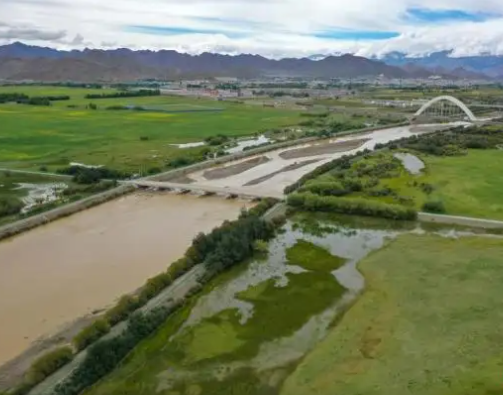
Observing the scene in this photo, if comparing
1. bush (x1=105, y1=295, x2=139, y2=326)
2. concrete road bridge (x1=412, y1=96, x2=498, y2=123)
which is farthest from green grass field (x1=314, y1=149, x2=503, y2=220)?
concrete road bridge (x1=412, y1=96, x2=498, y2=123)

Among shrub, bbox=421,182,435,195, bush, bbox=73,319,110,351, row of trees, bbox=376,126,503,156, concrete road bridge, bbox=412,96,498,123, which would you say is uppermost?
concrete road bridge, bbox=412,96,498,123

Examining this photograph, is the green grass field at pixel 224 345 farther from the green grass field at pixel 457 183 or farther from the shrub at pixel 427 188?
the shrub at pixel 427 188

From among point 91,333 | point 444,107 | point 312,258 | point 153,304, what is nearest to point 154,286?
point 153,304

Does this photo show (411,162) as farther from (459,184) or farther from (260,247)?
(260,247)

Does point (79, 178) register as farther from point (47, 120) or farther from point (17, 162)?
point (47, 120)

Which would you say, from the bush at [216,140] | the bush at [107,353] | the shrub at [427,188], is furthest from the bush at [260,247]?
the bush at [216,140]

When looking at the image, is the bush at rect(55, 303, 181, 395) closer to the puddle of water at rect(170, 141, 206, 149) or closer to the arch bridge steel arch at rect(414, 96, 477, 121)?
the puddle of water at rect(170, 141, 206, 149)

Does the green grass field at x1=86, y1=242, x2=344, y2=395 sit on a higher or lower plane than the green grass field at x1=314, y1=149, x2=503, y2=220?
lower
